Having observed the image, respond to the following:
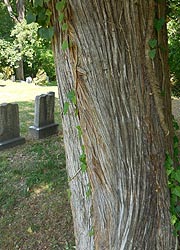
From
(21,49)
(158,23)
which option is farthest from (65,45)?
(21,49)

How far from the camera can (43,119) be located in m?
6.25

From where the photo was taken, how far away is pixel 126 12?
71.4 inches

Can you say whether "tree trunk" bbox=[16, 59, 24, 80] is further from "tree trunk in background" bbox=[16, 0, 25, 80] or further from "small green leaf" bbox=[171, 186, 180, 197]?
"small green leaf" bbox=[171, 186, 180, 197]

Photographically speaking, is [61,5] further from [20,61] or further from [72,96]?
→ [20,61]

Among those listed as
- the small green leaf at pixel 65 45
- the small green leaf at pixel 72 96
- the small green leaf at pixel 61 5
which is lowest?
the small green leaf at pixel 72 96

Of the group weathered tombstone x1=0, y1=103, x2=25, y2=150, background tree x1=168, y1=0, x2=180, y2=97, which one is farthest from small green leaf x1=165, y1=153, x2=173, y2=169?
background tree x1=168, y1=0, x2=180, y2=97

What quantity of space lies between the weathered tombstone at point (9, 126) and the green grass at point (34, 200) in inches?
6.3

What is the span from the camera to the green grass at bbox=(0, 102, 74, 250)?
3.46 m

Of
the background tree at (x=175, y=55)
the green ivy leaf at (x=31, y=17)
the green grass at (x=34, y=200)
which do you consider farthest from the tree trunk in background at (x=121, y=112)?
the background tree at (x=175, y=55)

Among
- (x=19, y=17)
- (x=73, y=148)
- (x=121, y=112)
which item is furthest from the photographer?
(x=19, y=17)

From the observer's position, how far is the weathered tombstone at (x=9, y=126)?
5.53 meters

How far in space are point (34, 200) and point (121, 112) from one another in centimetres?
253

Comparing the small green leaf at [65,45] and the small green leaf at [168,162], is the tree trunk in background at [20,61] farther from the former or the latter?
the small green leaf at [168,162]

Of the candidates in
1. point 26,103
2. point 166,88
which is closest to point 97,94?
point 166,88
